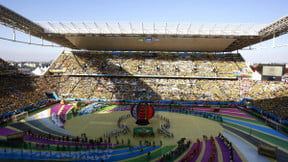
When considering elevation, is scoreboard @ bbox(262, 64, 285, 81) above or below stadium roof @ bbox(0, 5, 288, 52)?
below

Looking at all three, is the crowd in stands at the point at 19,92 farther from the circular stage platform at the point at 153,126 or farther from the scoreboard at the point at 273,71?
the scoreboard at the point at 273,71

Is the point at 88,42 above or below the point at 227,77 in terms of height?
above

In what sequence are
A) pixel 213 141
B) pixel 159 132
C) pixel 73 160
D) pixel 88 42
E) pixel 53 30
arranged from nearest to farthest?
pixel 73 160 < pixel 213 141 < pixel 159 132 < pixel 53 30 < pixel 88 42

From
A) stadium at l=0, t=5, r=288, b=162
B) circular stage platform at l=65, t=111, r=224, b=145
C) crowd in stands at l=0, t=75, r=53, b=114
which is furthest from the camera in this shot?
crowd in stands at l=0, t=75, r=53, b=114

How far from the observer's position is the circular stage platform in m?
18.7

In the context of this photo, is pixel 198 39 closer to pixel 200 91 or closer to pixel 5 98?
pixel 200 91

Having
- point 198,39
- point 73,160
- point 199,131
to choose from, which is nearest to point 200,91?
point 198,39

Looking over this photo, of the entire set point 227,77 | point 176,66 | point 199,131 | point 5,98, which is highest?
point 176,66

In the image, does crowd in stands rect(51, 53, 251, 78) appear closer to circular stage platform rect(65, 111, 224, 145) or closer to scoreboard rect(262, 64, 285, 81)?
scoreboard rect(262, 64, 285, 81)

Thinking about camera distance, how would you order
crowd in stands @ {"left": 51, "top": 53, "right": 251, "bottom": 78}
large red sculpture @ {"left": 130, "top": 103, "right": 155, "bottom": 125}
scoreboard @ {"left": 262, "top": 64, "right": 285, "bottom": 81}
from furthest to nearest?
crowd in stands @ {"left": 51, "top": 53, "right": 251, "bottom": 78}
scoreboard @ {"left": 262, "top": 64, "right": 285, "bottom": 81}
large red sculpture @ {"left": 130, "top": 103, "right": 155, "bottom": 125}

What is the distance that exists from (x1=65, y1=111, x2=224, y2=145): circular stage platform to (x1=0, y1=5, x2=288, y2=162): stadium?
5.4 inches

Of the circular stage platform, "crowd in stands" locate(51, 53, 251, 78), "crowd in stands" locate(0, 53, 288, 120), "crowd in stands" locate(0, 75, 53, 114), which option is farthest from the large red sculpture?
"crowd in stands" locate(51, 53, 251, 78)

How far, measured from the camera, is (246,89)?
37.9 metres

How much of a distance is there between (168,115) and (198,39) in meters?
23.0
